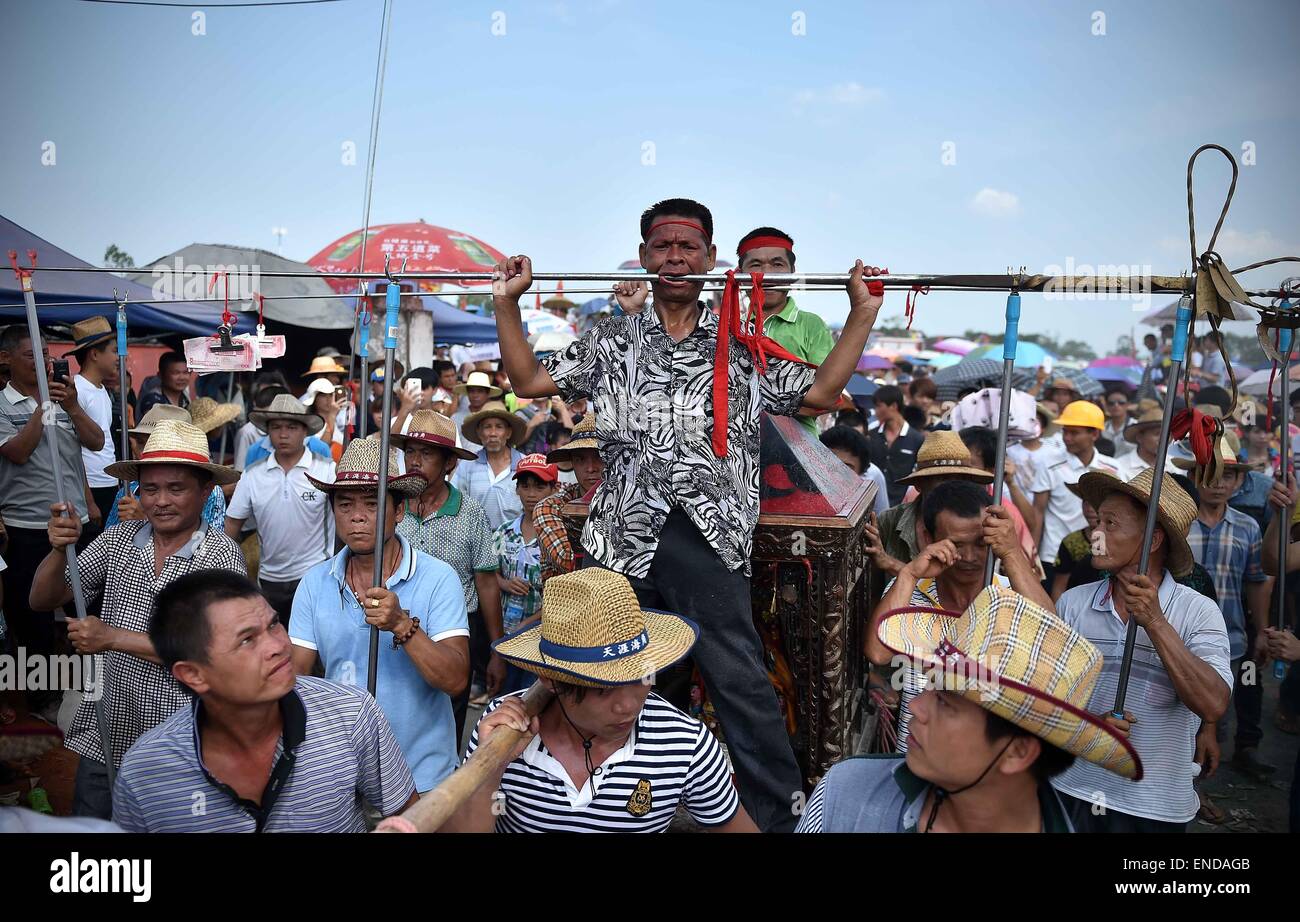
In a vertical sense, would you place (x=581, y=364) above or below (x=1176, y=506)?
above

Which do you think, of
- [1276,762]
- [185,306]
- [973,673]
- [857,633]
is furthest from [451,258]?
[973,673]

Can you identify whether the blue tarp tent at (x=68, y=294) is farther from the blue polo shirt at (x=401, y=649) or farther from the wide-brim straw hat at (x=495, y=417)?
the blue polo shirt at (x=401, y=649)

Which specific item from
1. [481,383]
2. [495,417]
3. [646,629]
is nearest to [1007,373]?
[646,629]

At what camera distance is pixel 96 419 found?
628 cm

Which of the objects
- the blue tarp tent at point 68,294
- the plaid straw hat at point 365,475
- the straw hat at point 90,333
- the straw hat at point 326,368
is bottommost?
the plaid straw hat at point 365,475

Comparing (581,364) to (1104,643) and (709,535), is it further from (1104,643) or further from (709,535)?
(1104,643)

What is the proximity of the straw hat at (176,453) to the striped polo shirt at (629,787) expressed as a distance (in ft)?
5.63

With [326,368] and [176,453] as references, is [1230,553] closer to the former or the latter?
[176,453]

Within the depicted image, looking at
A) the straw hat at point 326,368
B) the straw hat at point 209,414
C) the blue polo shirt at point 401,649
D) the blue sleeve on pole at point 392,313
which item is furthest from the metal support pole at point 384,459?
the straw hat at point 326,368

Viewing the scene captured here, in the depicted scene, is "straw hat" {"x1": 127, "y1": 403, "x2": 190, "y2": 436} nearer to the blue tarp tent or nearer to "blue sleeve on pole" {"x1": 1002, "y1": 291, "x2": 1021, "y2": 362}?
the blue tarp tent

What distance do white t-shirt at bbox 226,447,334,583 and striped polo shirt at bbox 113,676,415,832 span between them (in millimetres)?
2977

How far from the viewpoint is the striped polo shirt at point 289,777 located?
2312mm

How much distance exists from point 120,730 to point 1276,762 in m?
5.72

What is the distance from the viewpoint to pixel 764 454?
361cm
